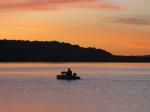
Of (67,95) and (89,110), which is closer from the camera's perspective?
(89,110)

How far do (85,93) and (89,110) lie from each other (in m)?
14.3

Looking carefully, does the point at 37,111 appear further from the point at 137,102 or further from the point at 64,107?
the point at 137,102

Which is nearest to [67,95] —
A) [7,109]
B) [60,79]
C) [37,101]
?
[37,101]

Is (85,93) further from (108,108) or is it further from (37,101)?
(108,108)

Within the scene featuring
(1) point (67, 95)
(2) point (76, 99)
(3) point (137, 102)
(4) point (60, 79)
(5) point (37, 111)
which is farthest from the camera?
(4) point (60, 79)

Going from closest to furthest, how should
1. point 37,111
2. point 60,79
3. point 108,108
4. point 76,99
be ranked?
point 37,111, point 108,108, point 76,99, point 60,79

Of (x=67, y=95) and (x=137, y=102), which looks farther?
(x=67, y=95)

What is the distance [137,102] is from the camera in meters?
39.3

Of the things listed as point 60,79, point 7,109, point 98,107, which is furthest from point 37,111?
point 60,79

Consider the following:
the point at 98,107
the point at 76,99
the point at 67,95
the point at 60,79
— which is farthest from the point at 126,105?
the point at 60,79

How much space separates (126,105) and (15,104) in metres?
7.76

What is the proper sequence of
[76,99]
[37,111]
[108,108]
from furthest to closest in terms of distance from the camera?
[76,99]
[108,108]
[37,111]

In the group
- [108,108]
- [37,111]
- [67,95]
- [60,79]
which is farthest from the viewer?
[60,79]

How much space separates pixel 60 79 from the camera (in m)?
69.2
